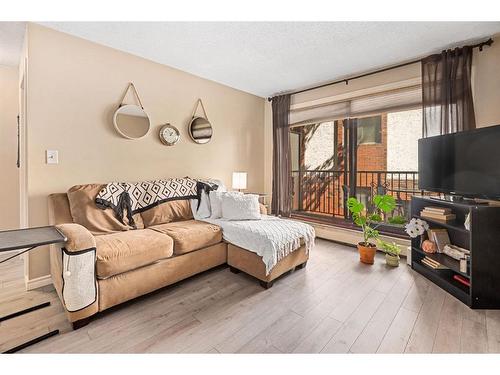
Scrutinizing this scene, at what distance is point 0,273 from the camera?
2.41 m

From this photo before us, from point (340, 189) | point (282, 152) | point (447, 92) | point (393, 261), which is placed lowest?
point (393, 261)

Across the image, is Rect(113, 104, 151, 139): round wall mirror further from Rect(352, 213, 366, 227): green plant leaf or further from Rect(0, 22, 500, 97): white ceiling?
Rect(352, 213, 366, 227): green plant leaf

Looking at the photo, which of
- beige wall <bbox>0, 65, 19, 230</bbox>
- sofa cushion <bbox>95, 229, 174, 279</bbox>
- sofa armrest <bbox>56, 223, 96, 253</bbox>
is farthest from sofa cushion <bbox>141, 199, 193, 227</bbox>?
beige wall <bbox>0, 65, 19, 230</bbox>

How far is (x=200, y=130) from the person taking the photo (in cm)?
335

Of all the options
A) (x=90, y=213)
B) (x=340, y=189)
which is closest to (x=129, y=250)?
(x=90, y=213)

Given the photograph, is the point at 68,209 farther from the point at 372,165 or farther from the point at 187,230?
the point at 372,165

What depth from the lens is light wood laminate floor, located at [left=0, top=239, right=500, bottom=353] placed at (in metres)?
1.44

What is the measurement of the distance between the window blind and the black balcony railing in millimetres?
893

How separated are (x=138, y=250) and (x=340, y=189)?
3.53 metres

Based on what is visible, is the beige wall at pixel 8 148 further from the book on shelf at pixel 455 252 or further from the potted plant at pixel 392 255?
the book on shelf at pixel 455 252

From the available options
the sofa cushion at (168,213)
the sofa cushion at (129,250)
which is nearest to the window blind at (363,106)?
the sofa cushion at (168,213)

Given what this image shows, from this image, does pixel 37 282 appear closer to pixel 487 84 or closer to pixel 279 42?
pixel 279 42

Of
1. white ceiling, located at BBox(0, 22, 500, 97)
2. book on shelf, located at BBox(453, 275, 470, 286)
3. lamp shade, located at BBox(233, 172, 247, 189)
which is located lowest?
book on shelf, located at BBox(453, 275, 470, 286)

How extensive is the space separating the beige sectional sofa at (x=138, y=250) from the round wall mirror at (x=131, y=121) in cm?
72
